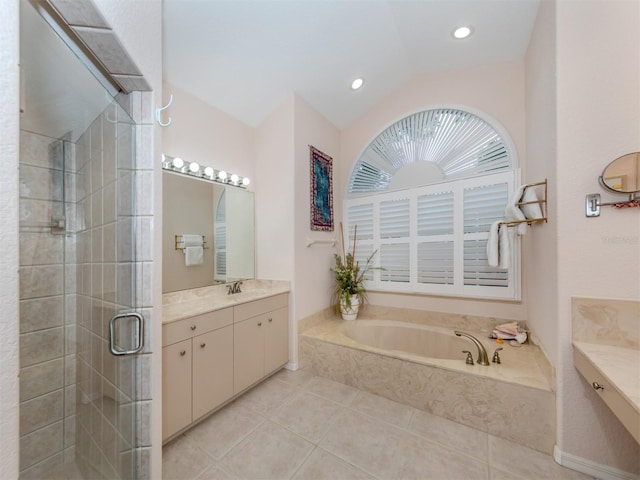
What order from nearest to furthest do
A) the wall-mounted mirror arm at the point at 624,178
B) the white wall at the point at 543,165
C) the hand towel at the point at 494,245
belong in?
1. the wall-mounted mirror arm at the point at 624,178
2. the white wall at the point at 543,165
3. the hand towel at the point at 494,245

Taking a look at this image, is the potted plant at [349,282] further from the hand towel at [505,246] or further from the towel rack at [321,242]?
the hand towel at [505,246]

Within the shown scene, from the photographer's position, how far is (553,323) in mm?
1555

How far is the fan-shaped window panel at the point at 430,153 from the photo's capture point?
250 centimetres

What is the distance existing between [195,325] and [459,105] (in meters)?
3.17

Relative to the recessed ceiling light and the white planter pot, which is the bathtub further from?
the recessed ceiling light

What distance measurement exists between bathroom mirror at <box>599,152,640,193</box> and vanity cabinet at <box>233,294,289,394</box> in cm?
238

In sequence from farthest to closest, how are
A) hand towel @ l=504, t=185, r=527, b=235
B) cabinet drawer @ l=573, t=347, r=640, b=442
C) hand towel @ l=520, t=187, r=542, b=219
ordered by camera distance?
hand towel @ l=504, t=185, r=527, b=235 → hand towel @ l=520, t=187, r=542, b=219 → cabinet drawer @ l=573, t=347, r=640, b=442

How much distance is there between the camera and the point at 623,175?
130 centimetres

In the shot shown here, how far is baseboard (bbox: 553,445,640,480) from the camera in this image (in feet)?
4.37

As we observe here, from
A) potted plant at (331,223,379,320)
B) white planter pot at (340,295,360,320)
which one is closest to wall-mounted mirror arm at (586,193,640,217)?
potted plant at (331,223,379,320)

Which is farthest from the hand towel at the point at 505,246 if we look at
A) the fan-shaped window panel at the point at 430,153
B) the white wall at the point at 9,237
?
the white wall at the point at 9,237

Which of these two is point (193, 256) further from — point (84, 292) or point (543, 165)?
point (543, 165)

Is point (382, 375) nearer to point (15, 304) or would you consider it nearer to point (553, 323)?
point (553, 323)

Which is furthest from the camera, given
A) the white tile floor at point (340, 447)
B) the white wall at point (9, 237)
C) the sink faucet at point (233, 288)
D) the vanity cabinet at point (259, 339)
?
Answer: the sink faucet at point (233, 288)
